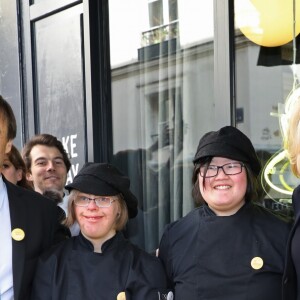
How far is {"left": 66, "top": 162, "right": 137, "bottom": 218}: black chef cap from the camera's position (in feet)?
8.75

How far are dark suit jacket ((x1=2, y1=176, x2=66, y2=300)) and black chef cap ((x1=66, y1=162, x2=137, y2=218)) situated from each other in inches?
6.9

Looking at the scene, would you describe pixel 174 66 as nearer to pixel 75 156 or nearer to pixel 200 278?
pixel 75 156

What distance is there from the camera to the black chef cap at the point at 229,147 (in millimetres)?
2588

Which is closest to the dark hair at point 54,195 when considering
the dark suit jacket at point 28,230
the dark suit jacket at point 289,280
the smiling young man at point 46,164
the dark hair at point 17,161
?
the smiling young man at point 46,164

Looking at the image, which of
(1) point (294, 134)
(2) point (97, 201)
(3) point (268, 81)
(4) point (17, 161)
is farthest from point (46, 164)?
(1) point (294, 134)

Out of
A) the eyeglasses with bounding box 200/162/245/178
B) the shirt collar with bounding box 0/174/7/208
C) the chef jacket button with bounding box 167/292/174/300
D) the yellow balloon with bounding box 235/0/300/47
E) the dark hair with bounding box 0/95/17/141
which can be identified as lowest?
the chef jacket button with bounding box 167/292/174/300

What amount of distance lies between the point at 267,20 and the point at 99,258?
1.96 metres

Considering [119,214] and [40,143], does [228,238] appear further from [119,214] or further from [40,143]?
[40,143]

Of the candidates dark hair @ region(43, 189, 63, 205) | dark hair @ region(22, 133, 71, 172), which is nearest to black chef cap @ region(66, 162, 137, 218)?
dark hair @ region(43, 189, 63, 205)

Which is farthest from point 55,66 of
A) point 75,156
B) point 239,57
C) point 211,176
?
point 211,176

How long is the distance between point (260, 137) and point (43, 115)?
72.8 inches

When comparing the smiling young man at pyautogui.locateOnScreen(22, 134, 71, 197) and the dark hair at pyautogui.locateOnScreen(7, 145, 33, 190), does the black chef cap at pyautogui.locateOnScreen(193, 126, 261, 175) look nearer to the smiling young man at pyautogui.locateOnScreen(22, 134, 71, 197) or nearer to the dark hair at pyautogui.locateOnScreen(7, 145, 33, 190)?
the dark hair at pyautogui.locateOnScreen(7, 145, 33, 190)

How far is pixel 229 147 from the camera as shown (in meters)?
2.61

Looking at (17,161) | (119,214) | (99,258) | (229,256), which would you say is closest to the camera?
(229,256)
